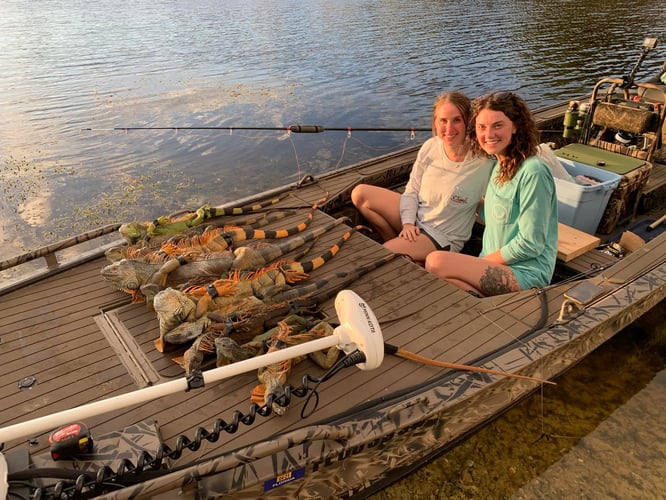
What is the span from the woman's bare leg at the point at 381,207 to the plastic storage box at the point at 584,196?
197cm

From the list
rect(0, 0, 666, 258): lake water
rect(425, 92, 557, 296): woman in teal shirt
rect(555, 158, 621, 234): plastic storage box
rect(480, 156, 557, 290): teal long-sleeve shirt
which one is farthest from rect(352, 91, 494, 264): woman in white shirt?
rect(0, 0, 666, 258): lake water

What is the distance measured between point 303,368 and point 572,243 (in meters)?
3.47

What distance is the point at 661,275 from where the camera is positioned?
454 cm

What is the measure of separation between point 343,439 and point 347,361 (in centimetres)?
53

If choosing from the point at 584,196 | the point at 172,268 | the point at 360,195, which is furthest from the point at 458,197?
the point at 172,268

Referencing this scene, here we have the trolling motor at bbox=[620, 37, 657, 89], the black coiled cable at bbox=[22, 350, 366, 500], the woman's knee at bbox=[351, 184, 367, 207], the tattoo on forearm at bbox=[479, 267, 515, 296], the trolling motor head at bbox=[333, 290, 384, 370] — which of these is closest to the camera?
the black coiled cable at bbox=[22, 350, 366, 500]

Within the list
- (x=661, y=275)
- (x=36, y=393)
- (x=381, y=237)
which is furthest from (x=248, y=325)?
(x=661, y=275)

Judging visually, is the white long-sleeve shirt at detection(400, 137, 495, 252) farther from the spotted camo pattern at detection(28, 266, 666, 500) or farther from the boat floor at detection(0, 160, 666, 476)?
the spotted camo pattern at detection(28, 266, 666, 500)

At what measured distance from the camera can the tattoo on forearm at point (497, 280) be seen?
4453 mm

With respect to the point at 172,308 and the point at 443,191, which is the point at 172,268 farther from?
the point at 443,191

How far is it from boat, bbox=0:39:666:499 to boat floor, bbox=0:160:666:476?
0.05 feet

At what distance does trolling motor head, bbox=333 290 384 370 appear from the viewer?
3.08 meters

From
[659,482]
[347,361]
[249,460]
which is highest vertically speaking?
[347,361]

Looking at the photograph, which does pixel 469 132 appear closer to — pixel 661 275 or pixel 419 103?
pixel 661 275
